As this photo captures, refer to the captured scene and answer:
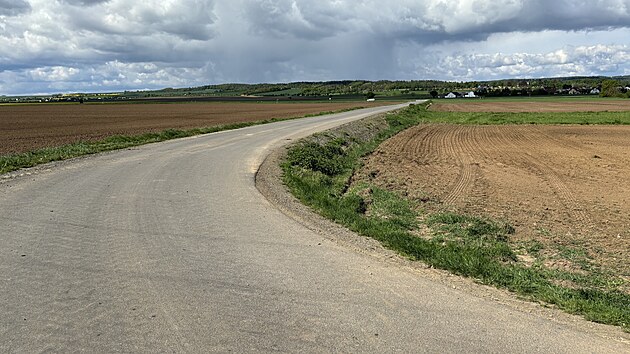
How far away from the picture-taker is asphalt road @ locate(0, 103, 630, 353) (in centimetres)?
473

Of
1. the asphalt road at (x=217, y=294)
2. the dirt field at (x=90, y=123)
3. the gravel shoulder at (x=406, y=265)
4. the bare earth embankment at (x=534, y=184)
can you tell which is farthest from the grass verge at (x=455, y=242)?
the dirt field at (x=90, y=123)

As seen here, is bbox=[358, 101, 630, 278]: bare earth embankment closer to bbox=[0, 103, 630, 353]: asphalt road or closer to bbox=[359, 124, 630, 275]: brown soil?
bbox=[359, 124, 630, 275]: brown soil

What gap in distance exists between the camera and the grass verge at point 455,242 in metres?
6.22

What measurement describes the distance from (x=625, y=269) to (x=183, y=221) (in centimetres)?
721

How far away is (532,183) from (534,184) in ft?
0.57

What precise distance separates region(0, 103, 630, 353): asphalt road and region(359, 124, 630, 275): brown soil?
156 inches

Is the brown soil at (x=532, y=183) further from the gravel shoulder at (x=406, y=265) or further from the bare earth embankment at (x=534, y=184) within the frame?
the gravel shoulder at (x=406, y=265)

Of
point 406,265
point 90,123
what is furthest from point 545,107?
point 406,265

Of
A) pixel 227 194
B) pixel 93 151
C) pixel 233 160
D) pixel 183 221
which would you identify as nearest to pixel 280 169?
pixel 233 160

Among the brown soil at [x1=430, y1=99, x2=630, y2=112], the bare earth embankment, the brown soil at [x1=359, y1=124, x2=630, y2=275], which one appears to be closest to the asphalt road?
the bare earth embankment

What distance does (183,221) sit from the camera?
9.34m

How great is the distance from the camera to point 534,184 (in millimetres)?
16031

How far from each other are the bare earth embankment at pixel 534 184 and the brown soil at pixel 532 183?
0.02 meters

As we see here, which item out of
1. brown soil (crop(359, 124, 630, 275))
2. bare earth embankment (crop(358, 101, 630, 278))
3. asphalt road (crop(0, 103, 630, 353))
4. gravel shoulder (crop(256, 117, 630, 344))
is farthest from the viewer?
brown soil (crop(359, 124, 630, 275))
